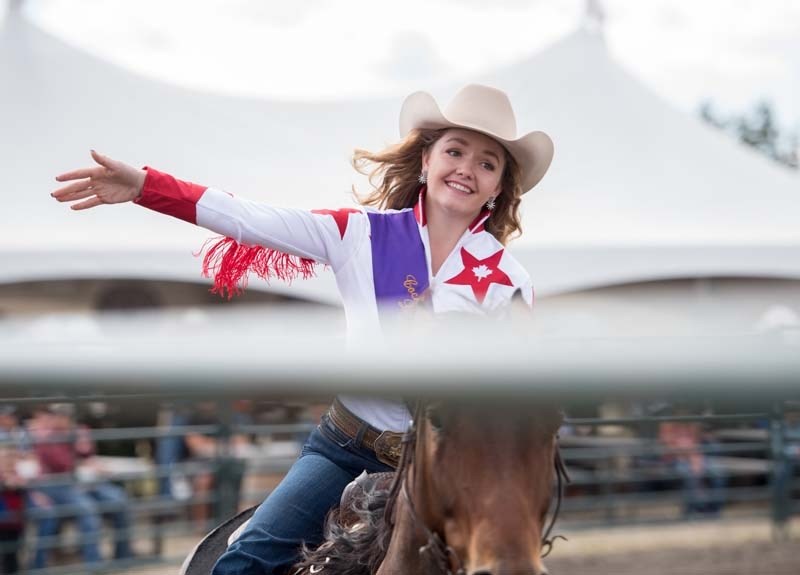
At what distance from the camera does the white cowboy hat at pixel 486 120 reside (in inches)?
103

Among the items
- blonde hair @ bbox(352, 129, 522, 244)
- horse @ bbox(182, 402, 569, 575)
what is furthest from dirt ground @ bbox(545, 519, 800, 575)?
Answer: horse @ bbox(182, 402, 569, 575)

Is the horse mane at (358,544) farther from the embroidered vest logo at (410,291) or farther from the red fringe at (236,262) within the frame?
the red fringe at (236,262)

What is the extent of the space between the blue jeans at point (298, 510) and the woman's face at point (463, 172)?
1.87ft

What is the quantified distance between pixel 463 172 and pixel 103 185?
2.74 feet

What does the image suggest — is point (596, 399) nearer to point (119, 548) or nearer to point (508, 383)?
point (508, 383)

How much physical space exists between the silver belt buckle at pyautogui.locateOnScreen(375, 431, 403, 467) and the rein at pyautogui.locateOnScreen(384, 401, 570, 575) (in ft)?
0.91

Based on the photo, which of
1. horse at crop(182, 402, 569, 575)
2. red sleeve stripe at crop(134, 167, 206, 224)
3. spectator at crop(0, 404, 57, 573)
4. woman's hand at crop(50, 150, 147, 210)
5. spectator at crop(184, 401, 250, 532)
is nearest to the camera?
horse at crop(182, 402, 569, 575)

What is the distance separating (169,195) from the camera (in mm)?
2221

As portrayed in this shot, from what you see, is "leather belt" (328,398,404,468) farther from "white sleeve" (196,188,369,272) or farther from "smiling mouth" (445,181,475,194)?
"smiling mouth" (445,181,475,194)

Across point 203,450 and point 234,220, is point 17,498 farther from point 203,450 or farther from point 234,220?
point 234,220

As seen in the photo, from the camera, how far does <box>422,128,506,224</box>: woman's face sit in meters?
2.56

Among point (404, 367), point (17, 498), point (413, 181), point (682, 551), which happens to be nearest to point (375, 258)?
point (413, 181)

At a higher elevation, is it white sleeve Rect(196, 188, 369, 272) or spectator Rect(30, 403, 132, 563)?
white sleeve Rect(196, 188, 369, 272)

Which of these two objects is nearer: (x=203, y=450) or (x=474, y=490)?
(x=474, y=490)
